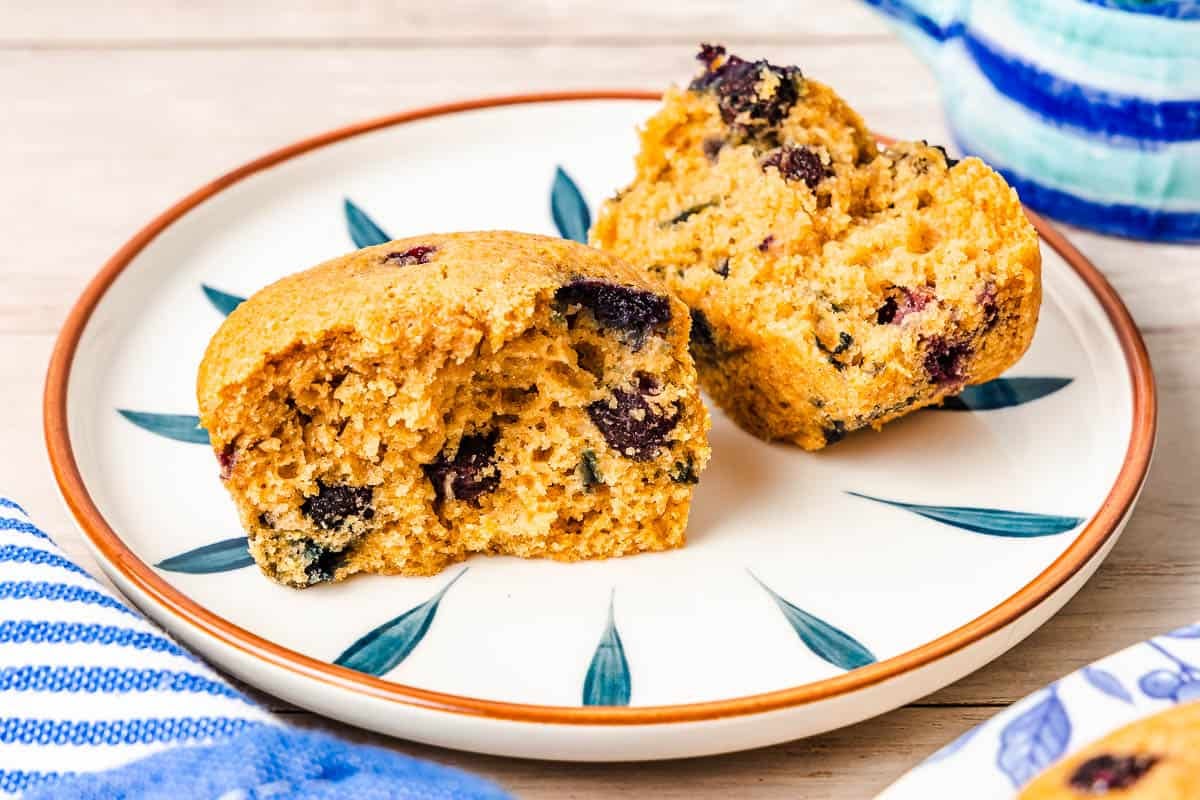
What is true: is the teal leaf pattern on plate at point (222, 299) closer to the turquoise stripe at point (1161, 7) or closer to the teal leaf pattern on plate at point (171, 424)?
the teal leaf pattern on plate at point (171, 424)

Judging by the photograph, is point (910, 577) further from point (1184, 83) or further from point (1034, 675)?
point (1184, 83)

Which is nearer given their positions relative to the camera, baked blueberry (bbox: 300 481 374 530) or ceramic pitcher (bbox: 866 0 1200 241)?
baked blueberry (bbox: 300 481 374 530)

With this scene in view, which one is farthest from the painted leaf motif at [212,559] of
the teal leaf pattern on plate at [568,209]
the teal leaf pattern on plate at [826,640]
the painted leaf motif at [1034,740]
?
the painted leaf motif at [1034,740]

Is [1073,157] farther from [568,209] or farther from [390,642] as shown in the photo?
[390,642]

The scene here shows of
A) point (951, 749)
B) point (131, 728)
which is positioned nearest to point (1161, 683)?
point (951, 749)

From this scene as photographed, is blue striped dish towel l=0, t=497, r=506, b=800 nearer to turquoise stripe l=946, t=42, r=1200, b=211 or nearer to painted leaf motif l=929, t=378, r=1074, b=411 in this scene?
painted leaf motif l=929, t=378, r=1074, b=411

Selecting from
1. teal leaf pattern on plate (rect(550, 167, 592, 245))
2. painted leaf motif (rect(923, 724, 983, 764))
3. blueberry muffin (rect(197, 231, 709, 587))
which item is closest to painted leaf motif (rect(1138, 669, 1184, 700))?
painted leaf motif (rect(923, 724, 983, 764))
